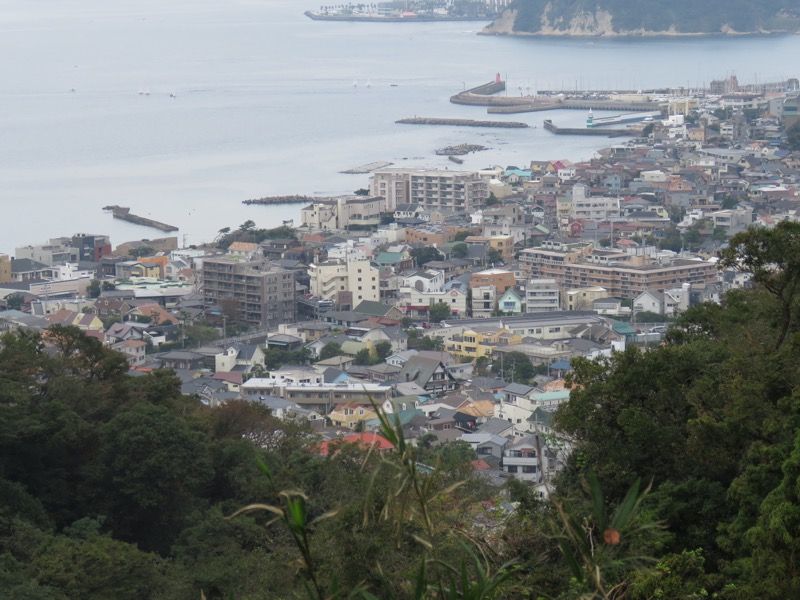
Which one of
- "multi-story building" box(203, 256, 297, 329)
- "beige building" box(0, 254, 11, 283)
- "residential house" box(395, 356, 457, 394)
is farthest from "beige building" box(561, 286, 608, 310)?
"beige building" box(0, 254, 11, 283)

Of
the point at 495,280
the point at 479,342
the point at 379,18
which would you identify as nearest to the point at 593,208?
the point at 495,280

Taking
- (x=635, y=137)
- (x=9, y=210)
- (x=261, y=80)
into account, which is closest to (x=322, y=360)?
(x=9, y=210)

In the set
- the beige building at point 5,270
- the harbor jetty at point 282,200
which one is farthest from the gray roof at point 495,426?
the harbor jetty at point 282,200

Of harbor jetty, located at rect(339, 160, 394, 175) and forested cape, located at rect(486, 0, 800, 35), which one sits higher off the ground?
forested cape, located at rect(486, 0, 800, 35)

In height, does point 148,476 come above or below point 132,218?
above

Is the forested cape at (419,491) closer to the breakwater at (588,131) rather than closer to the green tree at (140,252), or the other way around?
the green tree at (140,252)

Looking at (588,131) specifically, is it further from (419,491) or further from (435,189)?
(419,491)

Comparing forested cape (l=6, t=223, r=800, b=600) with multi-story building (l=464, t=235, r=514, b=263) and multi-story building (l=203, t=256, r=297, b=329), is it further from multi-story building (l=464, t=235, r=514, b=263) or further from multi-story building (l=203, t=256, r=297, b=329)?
multi-story building (l=464, t=235, r=514, b=263)
